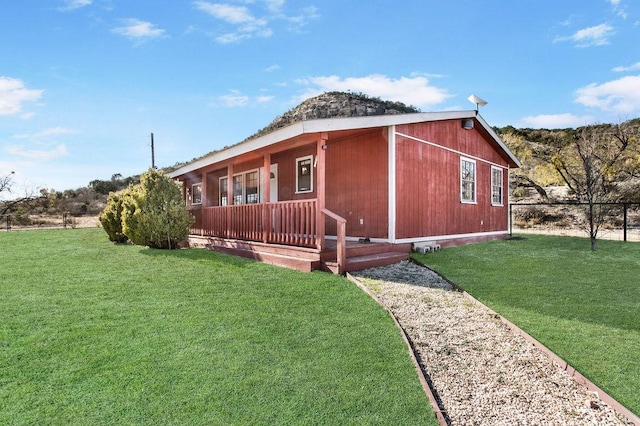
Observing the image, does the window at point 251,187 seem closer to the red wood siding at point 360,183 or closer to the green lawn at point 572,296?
the red wood siding at point 360,183

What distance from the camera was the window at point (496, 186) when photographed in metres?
12.5

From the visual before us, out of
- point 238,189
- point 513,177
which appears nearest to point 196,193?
point 238,189

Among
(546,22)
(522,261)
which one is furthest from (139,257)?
(546,22)

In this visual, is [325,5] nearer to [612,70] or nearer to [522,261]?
[522,261]

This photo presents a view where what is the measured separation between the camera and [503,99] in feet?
70.3

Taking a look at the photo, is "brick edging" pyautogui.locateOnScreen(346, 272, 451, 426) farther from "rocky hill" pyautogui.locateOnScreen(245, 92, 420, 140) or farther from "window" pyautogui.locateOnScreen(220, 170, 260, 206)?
"rocky hill" pyautogui.locateOnScreen(245, 92, 420, 140)

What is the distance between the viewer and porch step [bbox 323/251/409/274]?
6.47m

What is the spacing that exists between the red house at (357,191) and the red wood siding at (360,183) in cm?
2

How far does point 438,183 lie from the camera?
31.6 ft

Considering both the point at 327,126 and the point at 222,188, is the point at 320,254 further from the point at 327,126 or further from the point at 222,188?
the point at 222,188

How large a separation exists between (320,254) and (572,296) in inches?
151

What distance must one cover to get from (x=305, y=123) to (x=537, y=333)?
461cm

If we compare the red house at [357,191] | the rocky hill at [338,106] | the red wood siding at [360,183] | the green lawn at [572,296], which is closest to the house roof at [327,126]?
the red house at [357,191]

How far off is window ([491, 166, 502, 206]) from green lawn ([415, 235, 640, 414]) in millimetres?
3224
